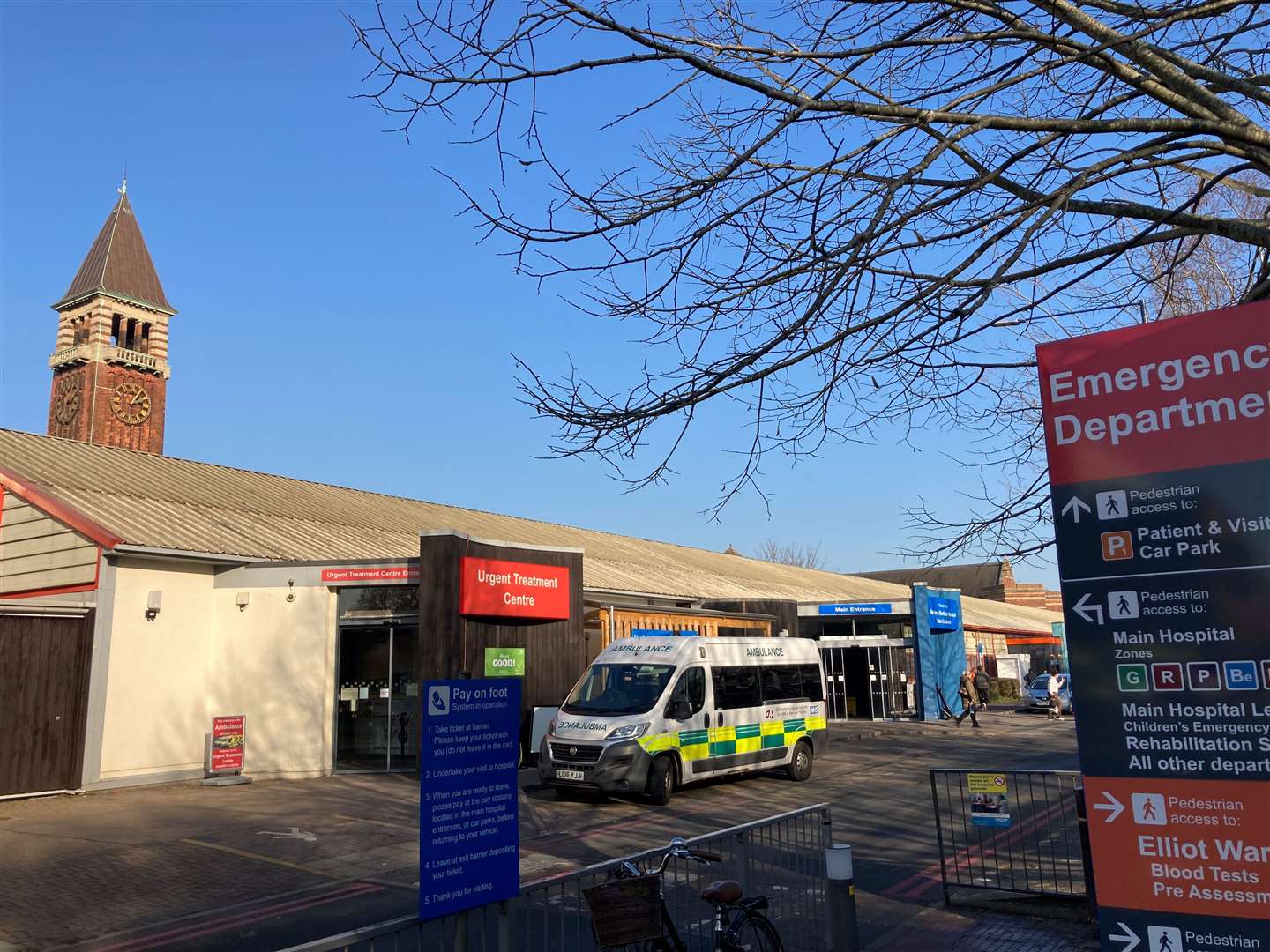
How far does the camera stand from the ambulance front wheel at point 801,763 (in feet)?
58.7

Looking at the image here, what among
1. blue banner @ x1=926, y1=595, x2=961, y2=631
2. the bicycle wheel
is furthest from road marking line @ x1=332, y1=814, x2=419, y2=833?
blue banner @ x1=926, y1=595, x2=961, y2=631

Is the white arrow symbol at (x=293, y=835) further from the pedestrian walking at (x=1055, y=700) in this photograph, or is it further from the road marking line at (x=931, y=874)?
the pedestrian walking at (x=1055, y=700)

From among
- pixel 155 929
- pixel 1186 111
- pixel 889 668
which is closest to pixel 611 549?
pixel 889 668

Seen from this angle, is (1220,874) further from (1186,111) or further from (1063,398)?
(1186,111)

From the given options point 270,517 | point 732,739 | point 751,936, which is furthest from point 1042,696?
point 751,936

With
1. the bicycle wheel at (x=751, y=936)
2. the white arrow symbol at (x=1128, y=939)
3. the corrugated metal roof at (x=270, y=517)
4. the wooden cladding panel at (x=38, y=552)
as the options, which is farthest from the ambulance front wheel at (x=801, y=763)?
the white arrow symbol at (x=1128, y=939)

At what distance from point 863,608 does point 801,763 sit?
1723 cm

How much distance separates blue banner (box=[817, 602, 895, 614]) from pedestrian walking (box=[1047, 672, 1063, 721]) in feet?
20.2

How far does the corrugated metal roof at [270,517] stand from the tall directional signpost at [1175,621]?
16856mm

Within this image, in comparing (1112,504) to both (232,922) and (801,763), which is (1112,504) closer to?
(232,922)

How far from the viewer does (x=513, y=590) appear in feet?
63.5

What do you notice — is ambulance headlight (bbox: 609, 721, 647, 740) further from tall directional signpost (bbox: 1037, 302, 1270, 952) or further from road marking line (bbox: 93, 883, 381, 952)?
tall directional signpost (bbox: 1037, 302, 1270, 952)

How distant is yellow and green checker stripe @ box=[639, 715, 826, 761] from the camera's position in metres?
15.1

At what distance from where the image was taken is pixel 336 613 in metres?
19.1
